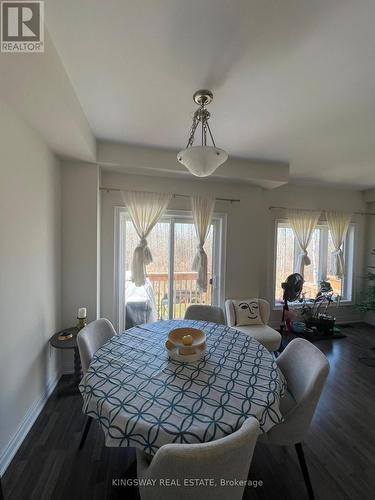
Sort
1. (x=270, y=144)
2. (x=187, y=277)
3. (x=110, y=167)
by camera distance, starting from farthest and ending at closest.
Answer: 1. (x=187, y=277)
2. (x=110, y=167)
3. (x=270, y=144)

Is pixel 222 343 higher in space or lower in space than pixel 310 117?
lower

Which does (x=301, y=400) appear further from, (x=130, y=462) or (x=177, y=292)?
(x=177, y=292)

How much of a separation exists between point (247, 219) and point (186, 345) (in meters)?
2.29

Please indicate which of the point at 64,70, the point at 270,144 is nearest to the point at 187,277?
the point at 270,144

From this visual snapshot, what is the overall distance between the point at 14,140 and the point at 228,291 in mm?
2827

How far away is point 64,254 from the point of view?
2.30 metres

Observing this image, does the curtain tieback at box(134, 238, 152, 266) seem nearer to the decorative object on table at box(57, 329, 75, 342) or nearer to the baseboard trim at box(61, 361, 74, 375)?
the decorative object on table at box(57, 329, 75, 342)

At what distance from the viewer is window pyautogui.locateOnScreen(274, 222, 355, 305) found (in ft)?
12.3

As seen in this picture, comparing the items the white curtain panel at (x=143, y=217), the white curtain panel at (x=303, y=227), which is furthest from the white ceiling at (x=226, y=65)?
the white curtain panel at (x=303, y=227)

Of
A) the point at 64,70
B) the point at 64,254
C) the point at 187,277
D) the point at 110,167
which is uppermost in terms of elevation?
the point at 64,70

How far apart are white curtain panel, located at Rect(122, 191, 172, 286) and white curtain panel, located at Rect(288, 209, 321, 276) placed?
7.39ft

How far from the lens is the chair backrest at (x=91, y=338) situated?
1.49 m

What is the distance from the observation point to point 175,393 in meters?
1.07

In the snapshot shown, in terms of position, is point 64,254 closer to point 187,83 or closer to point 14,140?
point 14,140
